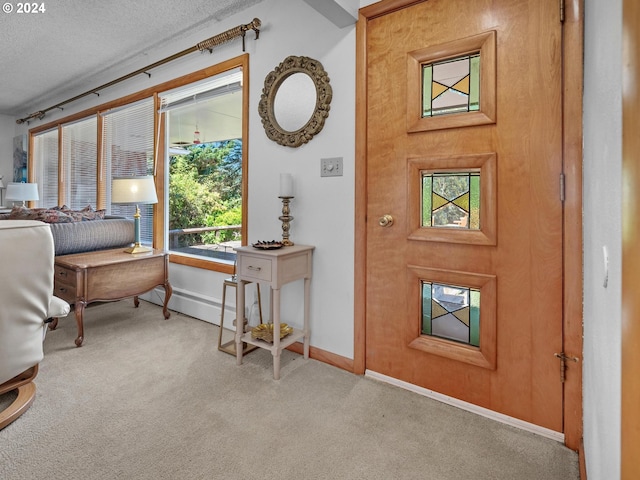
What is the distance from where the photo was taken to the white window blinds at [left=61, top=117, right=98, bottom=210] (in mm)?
4383

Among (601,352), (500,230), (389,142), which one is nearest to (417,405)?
(500,230)

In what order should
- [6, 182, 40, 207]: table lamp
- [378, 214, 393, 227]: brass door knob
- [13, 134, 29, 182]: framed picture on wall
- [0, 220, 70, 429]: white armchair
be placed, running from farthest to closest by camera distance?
1. [13, 134, 29, 182]: framed picture on wall
2. [6, 182, 40, 207]: table lamp
3. [378, 214, 393, 227]: brass door knob
4. [0, 220, 70, 429]: white armchair

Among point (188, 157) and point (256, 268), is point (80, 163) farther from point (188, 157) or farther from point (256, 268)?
point (256, 268)

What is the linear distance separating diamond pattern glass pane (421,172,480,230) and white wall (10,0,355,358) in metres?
0.46

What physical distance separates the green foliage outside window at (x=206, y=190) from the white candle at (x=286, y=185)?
930 mm

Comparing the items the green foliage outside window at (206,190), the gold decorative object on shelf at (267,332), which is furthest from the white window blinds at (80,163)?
the gold decorative object on shelf at (267,332)

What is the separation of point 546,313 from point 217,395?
5.39ft

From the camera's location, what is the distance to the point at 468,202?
170 cm

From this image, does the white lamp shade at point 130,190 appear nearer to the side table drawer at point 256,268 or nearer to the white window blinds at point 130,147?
the white window blinds at point 130,147

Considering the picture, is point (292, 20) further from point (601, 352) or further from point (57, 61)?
point (57, 61)

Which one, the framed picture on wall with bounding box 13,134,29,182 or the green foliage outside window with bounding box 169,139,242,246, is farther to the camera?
the framed picture on wall with bounding box 13,134,29,182

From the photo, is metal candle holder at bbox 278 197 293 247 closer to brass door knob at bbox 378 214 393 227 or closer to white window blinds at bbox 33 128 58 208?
brass door knob at bbox 378 214 393 227

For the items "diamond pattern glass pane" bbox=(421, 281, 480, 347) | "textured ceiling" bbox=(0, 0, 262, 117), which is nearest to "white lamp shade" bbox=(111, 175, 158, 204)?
"textured ceiling" bbox=(0, 0, 262, 117)

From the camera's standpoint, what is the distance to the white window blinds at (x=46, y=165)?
512cm
